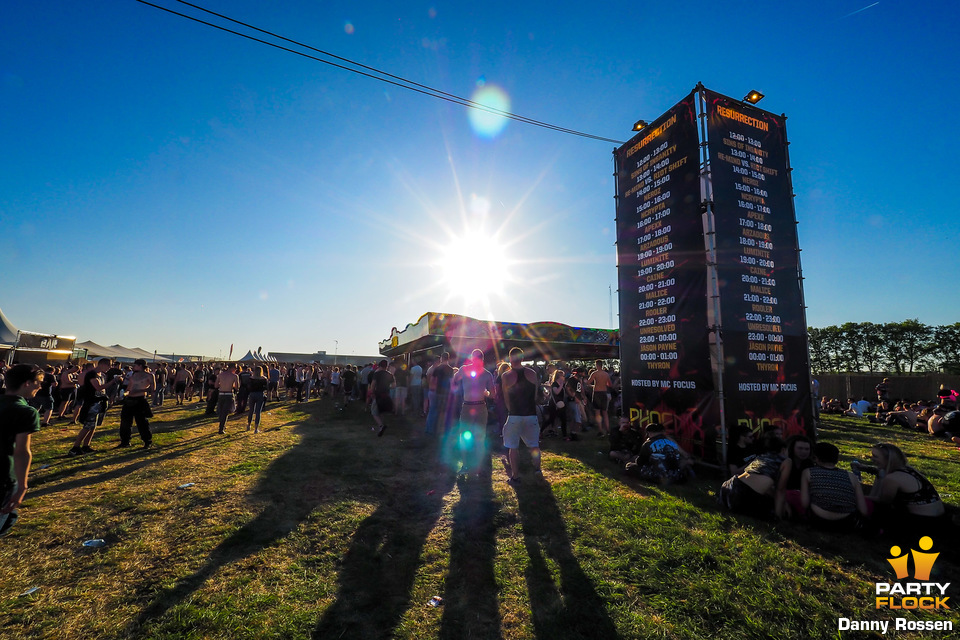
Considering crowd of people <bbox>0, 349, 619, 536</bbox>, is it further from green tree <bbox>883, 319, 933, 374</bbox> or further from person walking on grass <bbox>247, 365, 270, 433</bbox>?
green tree <bbox>883, 319, 933, 374</bbox>

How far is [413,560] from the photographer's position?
4.02 metres

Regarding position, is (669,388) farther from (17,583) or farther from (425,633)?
(17,583)

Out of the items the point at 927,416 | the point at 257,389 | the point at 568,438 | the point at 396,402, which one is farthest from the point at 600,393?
the point at 927,416

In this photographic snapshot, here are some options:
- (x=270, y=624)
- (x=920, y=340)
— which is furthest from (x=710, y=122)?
(x=920, y=340)

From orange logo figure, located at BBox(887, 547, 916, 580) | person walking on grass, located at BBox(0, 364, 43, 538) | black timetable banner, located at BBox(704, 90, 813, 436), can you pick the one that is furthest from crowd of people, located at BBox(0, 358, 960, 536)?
black timetable banner, located at BBox(704, 90, 813, 436)

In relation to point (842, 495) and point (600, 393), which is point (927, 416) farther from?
point (842, 495)

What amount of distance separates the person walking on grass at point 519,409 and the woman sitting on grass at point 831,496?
11.7ft

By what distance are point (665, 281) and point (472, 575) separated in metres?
7.02

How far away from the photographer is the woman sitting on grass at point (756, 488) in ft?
16.4

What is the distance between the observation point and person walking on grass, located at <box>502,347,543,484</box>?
6.50 metres

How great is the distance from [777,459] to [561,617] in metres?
3.99

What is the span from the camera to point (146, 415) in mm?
8586

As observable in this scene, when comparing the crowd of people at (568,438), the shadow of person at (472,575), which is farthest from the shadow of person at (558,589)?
the crowd of people at (568,438)

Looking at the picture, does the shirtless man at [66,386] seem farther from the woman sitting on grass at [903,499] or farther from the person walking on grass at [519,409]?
the woman sitting on grass at [903,499]
